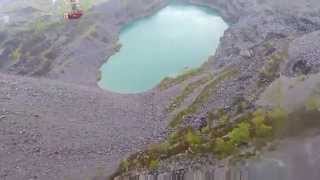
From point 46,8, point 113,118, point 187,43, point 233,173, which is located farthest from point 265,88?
point 46,8

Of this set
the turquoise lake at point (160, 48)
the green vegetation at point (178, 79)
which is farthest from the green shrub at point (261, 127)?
the turquoise lake at point (160, 48)

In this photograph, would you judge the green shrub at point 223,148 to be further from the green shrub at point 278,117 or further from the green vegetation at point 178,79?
the green vegetation at point 178,79

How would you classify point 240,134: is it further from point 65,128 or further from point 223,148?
point 65,128

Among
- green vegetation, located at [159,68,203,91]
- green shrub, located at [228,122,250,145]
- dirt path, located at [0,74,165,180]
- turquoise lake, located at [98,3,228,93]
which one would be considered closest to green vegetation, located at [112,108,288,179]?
green shrub, located at [228,122,250,145]

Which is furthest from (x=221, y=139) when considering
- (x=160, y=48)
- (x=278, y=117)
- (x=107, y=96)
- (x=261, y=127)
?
(x=160, y=48)

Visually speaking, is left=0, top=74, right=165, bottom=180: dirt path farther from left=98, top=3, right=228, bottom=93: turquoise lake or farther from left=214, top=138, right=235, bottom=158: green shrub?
left=98, top=3, right=228, bottom=93: turquoise lake

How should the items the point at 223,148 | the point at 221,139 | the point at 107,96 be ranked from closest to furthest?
the point at 223,148
the point at 221,139
the point at 107,96

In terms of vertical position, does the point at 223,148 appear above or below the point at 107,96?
below
